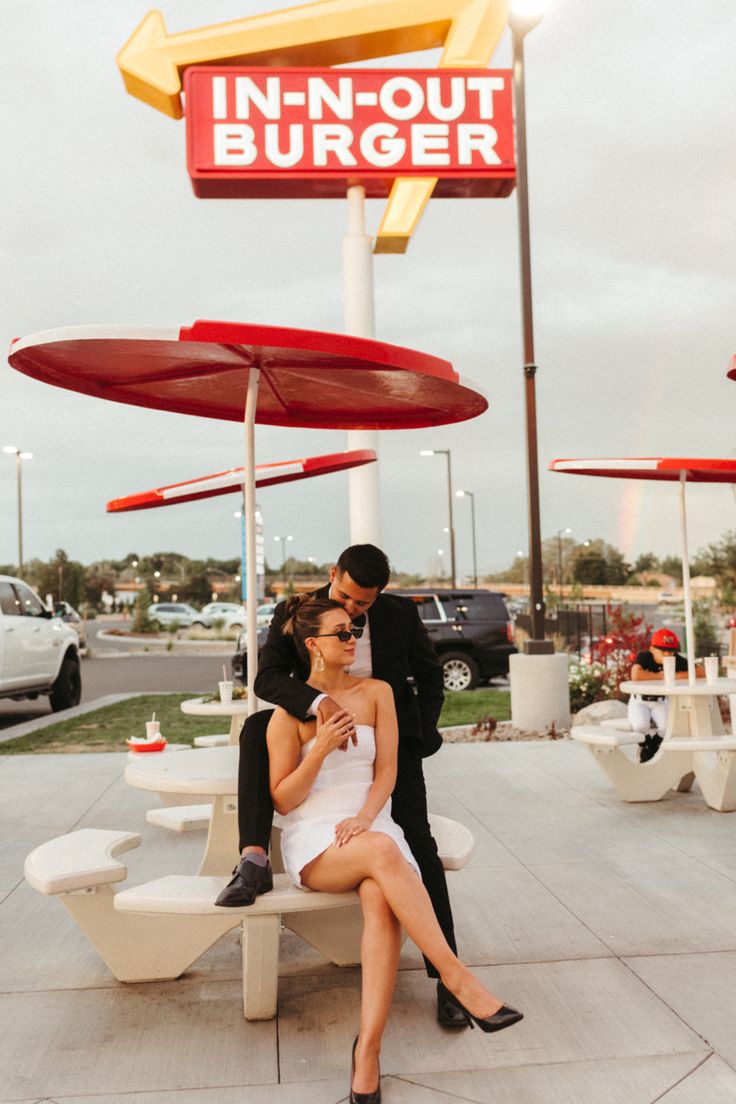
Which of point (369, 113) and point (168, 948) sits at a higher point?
point (369, 113)

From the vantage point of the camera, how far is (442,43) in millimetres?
11914

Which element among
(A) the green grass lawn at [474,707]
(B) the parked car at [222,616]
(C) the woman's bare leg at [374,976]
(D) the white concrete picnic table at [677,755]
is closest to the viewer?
(C) the woman's bare leg at [374,976]

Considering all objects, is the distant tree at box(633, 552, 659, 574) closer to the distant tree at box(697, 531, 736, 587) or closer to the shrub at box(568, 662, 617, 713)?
the distant tree at box(697, 531, 736, 587)

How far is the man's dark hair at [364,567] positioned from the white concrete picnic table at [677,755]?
3.75 meters

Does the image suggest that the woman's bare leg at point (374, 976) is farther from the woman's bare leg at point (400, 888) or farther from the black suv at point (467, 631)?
the black suv at point (467, 631)

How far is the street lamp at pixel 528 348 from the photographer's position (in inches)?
451

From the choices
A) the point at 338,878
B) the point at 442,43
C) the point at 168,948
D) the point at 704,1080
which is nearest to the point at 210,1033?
the point at 168,948

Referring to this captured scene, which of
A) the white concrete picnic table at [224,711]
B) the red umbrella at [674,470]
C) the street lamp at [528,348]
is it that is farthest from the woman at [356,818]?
the street lamp at [528,348]

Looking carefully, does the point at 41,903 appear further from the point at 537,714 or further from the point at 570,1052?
the point at 537,714

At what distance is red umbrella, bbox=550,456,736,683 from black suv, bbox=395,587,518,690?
361 inches

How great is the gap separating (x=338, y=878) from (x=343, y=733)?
0.47 metres

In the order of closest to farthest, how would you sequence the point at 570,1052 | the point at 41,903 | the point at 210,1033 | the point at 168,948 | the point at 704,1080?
1. the point at 704,1080
2. the point at 570,1052
3. the point at 210,1033
4. the point at 168,948
5. the point at 41,903

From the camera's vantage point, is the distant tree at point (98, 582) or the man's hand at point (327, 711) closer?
the man's hand at point (327, 711)

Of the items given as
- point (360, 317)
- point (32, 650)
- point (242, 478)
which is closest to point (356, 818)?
point (242, 478)
